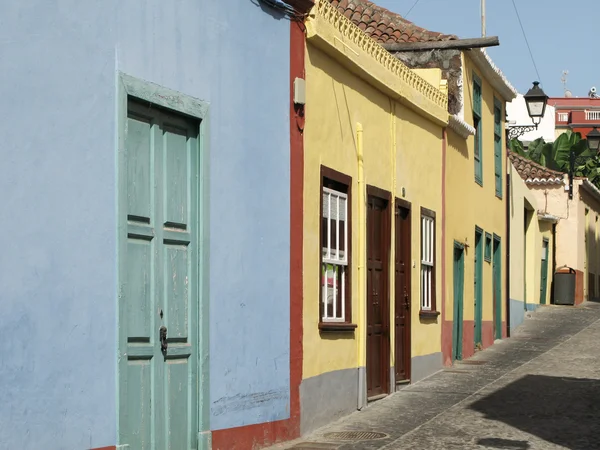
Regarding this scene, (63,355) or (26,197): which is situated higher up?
(26,197)

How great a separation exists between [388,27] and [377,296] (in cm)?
649

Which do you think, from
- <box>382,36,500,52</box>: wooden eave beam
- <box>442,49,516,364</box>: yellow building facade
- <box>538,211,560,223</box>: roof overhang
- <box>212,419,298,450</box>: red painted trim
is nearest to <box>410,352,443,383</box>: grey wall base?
<box>442,49,516,364</box>: yellow building facade

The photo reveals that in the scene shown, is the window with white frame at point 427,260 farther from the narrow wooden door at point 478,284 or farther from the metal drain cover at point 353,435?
the metal drain cover at point 353,435

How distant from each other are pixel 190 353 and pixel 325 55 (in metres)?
4.30

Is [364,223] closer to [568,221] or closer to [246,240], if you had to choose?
[246,240]

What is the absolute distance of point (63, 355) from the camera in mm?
6730

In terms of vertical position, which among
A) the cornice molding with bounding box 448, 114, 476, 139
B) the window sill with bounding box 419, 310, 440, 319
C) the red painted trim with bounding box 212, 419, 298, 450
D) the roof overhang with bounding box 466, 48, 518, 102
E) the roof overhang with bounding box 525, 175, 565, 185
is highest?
the roof overhang with bounding box 466, 48, 518, 102

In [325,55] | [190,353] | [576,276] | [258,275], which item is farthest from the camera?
[576,276]

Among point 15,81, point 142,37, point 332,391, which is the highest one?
point 142,37

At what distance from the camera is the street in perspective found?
6621 millimetres

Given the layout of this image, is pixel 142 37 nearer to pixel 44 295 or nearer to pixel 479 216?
pixel 44 295

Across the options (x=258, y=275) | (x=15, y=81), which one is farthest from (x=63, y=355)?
(x=258, y=275)

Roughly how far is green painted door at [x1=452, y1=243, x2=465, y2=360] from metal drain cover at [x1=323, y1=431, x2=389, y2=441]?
696 cm

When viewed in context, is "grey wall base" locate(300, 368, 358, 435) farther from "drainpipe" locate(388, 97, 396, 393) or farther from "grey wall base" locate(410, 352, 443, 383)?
"grey wall base" locate(410, 352, 443, 383)
